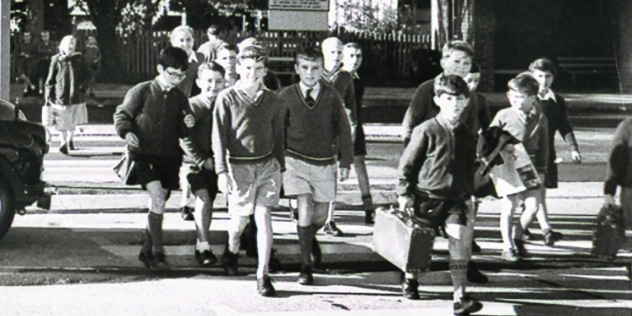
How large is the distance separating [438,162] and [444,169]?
0.20 ft

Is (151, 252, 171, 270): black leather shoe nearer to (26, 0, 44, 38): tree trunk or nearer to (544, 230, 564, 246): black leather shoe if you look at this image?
(544, 230, 564, 246): black leather shoe

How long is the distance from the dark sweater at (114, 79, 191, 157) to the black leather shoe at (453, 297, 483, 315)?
2.55 meters

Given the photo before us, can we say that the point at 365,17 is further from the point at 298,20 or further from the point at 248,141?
the point at 248,141

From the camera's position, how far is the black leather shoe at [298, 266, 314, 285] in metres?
7.83

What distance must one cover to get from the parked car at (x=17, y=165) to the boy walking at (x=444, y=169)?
136 inches

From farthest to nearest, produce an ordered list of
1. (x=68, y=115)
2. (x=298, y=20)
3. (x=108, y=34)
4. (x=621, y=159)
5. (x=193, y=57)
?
(x=108, y=34) → (x=68, y=115) → (x=298, y=20) → (x=193, y=57) → (x=621, y=159)

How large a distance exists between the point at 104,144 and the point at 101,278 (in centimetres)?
951

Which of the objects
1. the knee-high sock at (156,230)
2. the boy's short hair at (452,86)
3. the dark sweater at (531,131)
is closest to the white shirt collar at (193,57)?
the knee-high sock at (156,230)

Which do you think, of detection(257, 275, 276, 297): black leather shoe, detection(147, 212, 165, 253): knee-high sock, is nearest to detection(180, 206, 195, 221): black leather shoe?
detection(147, 212, 165, 253): knee-high sock

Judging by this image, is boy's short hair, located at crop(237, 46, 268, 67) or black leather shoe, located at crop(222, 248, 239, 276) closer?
boy's short hair, located at crop(237, 46, 268, 67)

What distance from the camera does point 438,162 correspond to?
720cm

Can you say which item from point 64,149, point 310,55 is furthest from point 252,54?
point 64,149

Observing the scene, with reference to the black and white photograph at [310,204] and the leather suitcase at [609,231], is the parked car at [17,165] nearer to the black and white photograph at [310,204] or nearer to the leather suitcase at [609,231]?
the black and white photograph at [310,204]

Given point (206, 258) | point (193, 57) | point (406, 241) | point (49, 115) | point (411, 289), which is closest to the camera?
point (406, 241)
